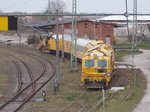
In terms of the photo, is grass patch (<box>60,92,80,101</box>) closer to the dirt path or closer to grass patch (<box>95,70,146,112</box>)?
grass patch (<box>95,70,146,112</box>)

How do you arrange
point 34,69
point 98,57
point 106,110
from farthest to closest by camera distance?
point 34,69
point 98,57
point 106,110

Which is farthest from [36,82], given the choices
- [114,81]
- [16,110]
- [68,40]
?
[68,40]

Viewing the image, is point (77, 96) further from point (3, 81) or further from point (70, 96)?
point (3, 81)

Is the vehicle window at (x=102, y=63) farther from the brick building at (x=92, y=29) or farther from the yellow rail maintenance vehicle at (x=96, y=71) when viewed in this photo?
the brick building at (x=92, y=29)

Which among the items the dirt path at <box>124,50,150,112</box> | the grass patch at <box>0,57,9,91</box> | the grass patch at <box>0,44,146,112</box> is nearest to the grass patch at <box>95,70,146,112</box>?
the grass patch at <box>0,44,146,112</box>

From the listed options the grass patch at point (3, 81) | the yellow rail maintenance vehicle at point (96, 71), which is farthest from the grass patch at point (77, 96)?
the grass patch at point (3, 81)

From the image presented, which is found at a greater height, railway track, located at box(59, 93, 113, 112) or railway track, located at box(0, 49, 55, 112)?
railway track, located at box(59, 93, 113, 112)

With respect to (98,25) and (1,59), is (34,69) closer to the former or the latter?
(1,59)

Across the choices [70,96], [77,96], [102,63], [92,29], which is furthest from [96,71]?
[92,29]

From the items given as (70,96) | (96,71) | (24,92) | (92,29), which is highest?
(92,29)

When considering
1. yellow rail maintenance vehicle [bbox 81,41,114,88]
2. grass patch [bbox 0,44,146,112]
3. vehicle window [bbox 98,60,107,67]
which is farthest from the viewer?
vehicle window [bbox 98,60,107,67]

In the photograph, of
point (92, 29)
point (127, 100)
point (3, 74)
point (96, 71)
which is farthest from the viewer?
point (92, 29)

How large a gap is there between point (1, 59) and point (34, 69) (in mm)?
9420

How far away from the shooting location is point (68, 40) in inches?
1863
